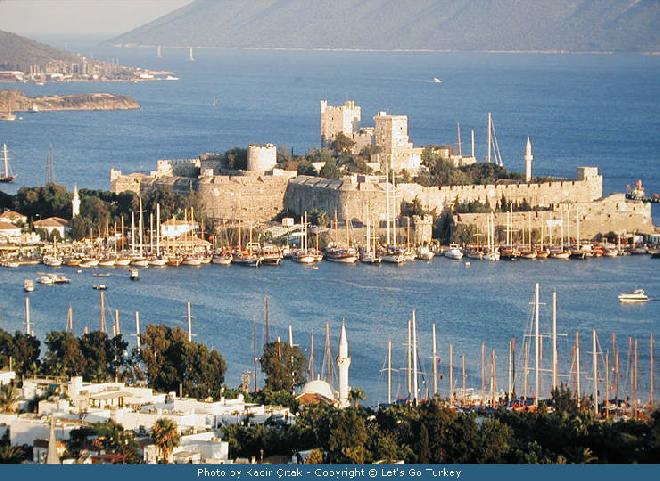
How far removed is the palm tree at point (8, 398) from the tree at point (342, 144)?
20.4 m

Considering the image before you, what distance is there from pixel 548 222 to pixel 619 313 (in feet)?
21.8

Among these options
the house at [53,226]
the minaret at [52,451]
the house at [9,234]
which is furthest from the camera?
the house at [53,226]

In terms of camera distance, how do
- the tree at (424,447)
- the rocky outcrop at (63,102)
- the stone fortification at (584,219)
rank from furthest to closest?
the rocky outcrop at (63,102), the stone fortification at (584,219), the tree at (424,447)

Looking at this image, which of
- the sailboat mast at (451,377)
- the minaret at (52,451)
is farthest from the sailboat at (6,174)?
the minaret at (52,451)

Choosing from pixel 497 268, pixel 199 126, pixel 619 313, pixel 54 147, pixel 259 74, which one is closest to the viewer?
pixel 619 313

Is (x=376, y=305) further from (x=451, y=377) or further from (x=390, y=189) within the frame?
(x=451, y=377)

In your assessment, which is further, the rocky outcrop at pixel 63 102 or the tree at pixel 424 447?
the rocky outcrop at pixel 63 102

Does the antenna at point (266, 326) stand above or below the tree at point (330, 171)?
below

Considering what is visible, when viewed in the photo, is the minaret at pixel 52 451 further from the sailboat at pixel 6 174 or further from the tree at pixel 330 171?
the sailboat at pixel 6 174

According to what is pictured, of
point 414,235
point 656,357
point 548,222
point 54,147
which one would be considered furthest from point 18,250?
point 54,147

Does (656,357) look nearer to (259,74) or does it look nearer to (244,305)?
(244,305)

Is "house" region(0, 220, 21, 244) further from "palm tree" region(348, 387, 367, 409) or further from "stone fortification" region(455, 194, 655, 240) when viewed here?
"palm tree" region(348, 387, 367, 409)

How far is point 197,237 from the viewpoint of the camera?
108 feet

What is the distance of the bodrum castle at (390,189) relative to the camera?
109ft
